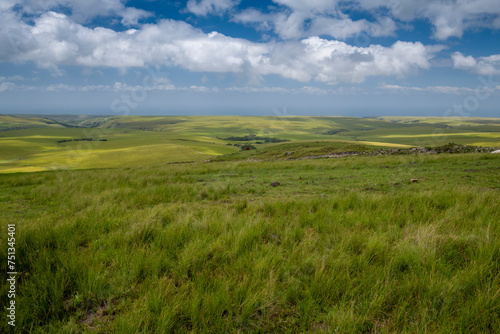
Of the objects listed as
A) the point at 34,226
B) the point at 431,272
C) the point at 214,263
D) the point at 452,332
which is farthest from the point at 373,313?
the point at 34,226

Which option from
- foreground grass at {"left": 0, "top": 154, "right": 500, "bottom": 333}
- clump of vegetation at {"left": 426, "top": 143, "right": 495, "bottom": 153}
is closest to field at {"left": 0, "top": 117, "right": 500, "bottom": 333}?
foreground grass at {"left": 0, "top": 154, "right": 500, "bottom": 333}

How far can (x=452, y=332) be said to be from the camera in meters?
2.10

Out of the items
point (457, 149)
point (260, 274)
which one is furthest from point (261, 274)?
point (457, 149)

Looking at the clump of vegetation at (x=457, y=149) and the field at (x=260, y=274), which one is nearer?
the field at (x=260, y=274)

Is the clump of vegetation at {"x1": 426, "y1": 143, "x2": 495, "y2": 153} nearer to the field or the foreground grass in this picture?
the field

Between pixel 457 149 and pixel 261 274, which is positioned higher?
pixel 457 149

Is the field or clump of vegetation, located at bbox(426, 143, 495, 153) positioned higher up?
clump of vegetation, located at bbox(426, 143, 495, 153)

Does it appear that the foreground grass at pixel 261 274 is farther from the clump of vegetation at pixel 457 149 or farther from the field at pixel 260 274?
the clump of vegetation at pixel 457 149

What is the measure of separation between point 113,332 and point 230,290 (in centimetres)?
115

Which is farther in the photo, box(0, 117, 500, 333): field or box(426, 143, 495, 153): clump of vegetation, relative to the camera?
box(426, 143, 495, 153): clump of vegetation

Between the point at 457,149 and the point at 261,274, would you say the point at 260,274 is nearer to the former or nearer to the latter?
the point at 261,274

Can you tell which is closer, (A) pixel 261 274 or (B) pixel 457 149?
(A) pixel 261 274

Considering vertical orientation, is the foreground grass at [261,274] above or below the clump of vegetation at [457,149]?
below

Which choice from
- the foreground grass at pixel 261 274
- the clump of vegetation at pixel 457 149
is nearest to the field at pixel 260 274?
the foreground grass at pixel 261 274
